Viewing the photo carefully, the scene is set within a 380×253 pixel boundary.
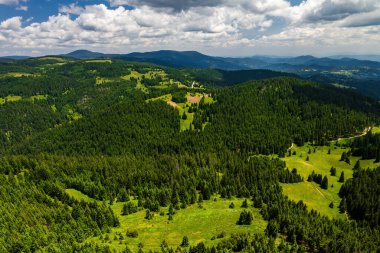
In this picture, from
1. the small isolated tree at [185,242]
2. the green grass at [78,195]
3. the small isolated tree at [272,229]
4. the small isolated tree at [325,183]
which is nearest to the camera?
the small isolated tree at [272,229]

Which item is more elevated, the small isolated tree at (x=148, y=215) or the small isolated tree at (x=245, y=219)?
the small isolated tree at (x=245, y=219)

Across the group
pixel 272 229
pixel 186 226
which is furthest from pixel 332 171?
pixel 186 226

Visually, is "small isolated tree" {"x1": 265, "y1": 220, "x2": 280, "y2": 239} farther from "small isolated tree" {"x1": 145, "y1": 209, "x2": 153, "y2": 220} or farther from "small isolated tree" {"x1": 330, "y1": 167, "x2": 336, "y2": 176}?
"small isolated tree" {"x1": 330, "y1": 167, "x2": 336, "y2": 176}

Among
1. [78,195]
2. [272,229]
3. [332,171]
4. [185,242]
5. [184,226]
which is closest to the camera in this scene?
[272,229]

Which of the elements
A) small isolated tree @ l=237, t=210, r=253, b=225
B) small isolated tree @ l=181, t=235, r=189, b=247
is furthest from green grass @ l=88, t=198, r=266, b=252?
small isolated tree @ l=181, t=235, r=189, b=247

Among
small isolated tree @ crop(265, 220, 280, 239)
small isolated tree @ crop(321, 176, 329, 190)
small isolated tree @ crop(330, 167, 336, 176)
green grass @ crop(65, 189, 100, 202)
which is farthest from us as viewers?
small isolated tree @ crop(330, 167, 336, 176)

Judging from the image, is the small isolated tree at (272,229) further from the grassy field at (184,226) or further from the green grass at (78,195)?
the green grass at (78,195)

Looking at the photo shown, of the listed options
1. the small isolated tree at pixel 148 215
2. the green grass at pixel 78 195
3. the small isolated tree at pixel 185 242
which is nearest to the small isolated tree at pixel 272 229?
the small isolated tree at pixel 185 242

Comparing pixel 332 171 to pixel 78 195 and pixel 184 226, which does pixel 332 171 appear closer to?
pixel 184 226

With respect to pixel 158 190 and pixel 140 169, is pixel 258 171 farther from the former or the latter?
pixel 140 169
